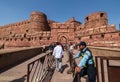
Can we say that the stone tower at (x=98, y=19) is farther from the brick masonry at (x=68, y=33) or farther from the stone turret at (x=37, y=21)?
the stone turret at (x=37, y=21)

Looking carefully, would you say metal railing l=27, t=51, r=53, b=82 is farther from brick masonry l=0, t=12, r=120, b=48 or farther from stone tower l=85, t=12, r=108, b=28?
stone tower l=85, t=12, r=108, b=28

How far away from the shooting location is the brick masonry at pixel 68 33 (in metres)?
17.7

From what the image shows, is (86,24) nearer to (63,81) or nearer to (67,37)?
(67,37)

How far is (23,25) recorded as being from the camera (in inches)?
1529

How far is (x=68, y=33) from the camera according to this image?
27.6 m

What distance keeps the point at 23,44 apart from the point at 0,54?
77.4ft

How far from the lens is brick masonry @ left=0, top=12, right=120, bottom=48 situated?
17656 mm

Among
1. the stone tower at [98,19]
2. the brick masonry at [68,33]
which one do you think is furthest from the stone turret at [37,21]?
the stone tower at [98,19]

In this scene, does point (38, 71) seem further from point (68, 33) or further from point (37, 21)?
point (37, 21)

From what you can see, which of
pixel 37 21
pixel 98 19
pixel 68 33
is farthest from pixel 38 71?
pixel 37 21

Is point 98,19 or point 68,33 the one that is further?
point 68,33

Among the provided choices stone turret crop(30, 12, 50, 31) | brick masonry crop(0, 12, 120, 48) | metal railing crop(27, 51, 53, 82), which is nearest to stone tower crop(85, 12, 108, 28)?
brick masonry crop(0, 12, 120, 48)

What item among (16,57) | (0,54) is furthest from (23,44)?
(0,54)

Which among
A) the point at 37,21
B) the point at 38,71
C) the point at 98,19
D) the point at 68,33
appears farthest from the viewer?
the point at 37,21
